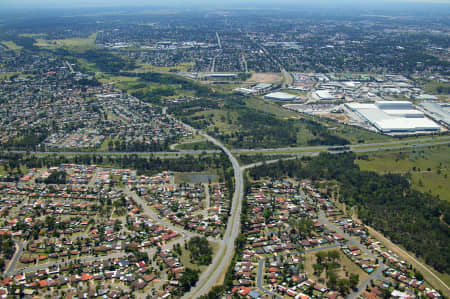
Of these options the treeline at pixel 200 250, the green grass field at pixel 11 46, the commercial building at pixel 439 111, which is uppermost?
the green grass field at pixel 11 46

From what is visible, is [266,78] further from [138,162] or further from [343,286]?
[343,286]

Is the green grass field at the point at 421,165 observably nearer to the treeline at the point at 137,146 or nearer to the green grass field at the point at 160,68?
the treeline at the point at 137,146

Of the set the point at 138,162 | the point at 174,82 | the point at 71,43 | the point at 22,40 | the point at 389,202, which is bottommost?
the point at 389,202

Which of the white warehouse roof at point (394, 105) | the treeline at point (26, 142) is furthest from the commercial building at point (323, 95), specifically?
the treeline at point (26, 142)

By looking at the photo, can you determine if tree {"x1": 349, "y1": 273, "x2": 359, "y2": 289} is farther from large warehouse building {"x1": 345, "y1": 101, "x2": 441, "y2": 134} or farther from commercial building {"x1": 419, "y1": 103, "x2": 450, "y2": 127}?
commercial building {"x1": 419, "y1": 103, "x2": 450, "y2": 127}

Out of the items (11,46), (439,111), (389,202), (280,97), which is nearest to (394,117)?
(439,111)

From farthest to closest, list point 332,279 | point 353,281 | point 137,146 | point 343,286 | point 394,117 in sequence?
point 394,117
point 137,146
point 353,281
point 332,279
point 343,286
